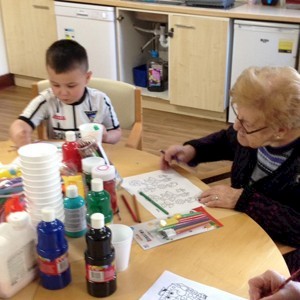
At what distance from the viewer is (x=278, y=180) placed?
5.14 ft

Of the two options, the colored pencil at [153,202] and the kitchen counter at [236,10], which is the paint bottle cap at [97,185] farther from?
the kitchen counter at [236,10]

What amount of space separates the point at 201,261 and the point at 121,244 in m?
0.23

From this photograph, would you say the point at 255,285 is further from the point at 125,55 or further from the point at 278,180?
the point at 125,55

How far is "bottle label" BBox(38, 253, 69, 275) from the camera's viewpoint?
1078 millimetres

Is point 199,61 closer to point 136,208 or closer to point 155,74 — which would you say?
point 155,74

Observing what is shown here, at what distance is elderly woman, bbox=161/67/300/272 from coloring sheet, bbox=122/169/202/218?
62mm

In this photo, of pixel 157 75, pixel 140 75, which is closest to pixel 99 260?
pixel 157 75

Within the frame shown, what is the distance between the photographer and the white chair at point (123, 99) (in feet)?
7.14

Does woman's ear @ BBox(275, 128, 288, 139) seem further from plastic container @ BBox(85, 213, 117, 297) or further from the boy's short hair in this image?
the boy's short hair

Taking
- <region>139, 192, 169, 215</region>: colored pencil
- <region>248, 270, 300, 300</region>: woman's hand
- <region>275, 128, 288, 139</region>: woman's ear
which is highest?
<region>275, 128, 288, 139</region>: woman's ear

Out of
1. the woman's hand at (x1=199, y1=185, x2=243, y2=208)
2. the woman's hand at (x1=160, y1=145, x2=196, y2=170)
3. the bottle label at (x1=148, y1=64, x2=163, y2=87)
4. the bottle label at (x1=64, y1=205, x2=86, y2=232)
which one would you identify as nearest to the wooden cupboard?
the bottle label at (x1=148, y1=64, x2=163, y2=87)

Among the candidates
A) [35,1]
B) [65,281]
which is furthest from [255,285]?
[35,1]

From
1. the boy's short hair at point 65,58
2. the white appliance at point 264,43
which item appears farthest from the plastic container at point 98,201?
the white appliance at point 264,43

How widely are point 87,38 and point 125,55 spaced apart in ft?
1.19
